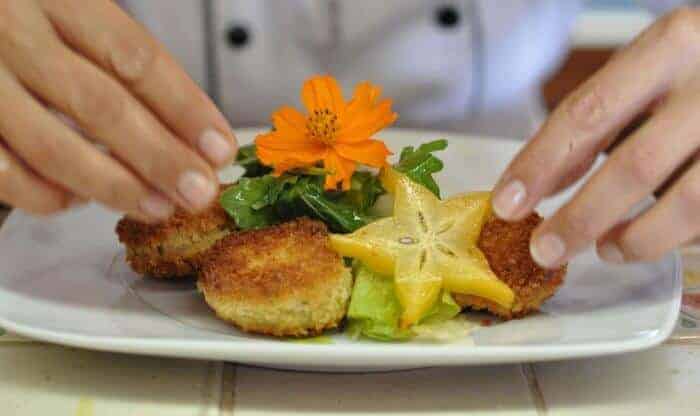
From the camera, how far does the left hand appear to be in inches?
36.0

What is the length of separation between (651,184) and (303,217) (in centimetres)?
37

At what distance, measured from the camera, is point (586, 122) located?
3.04 ft

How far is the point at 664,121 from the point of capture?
0.92m

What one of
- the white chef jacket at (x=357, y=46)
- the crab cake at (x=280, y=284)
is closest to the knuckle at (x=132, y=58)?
the crab cake at (x=280, y=284)

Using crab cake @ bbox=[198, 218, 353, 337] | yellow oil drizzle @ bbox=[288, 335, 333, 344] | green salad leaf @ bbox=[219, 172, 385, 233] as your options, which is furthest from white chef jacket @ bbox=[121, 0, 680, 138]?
yellow oil drizzle @ bbox=[288, 335, 333, 344]

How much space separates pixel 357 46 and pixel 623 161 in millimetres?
765

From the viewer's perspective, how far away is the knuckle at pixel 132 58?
3.04ft

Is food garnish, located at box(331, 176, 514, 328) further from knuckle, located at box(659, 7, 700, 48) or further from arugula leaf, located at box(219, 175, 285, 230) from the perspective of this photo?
knuckle, located at box(659, 7, 700, 48)

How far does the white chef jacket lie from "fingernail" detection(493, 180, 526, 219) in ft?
2.34

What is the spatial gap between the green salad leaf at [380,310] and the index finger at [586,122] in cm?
12

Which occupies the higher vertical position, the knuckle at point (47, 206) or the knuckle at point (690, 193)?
the knuckle at point (47, 206)

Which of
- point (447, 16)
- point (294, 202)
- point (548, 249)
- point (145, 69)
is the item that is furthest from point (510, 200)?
point (447, 16)

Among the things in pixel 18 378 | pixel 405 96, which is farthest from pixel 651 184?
pixel 405 96

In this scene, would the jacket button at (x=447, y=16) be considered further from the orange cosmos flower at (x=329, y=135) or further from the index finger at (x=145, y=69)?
the index finger at (x=145, y=69)
